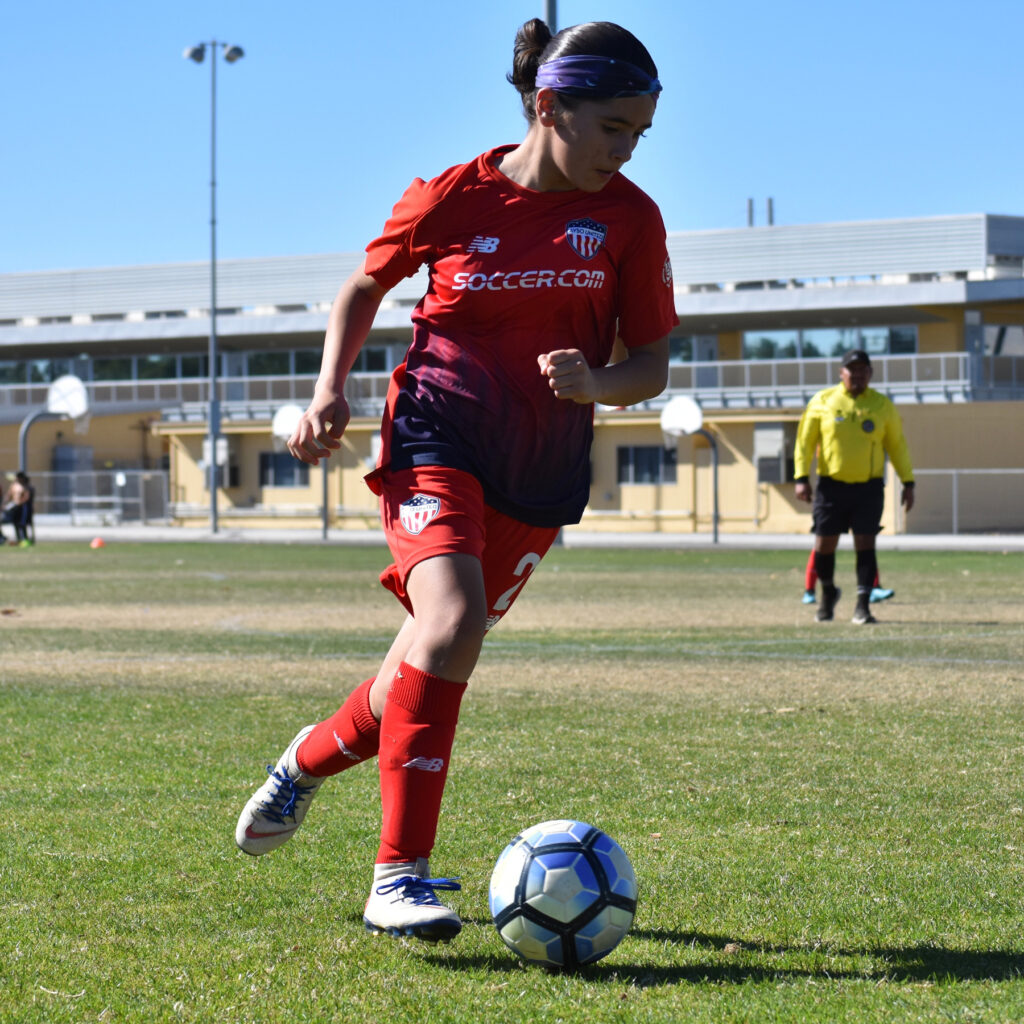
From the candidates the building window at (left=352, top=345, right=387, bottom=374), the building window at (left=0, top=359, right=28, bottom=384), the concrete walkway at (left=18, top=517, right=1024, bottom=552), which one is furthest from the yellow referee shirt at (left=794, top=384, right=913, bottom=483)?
the building window at (left=0, top=359, right=28, bottom=384)

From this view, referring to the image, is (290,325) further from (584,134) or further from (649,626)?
(584,134)

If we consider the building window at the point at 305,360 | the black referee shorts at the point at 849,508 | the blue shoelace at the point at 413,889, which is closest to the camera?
the blue shoelace at the point at 413,889

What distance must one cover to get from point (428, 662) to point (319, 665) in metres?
6.17

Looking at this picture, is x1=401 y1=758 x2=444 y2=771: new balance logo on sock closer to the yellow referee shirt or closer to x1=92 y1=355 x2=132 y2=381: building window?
the yellow referee shirt

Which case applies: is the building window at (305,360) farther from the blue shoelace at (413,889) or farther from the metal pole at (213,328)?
the blue shoelace at (413,889)

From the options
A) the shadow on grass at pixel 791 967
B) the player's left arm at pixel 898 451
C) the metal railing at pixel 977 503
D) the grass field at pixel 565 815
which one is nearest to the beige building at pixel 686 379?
the metal railing at pixel 977 503

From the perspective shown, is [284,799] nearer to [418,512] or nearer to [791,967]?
[418,512]

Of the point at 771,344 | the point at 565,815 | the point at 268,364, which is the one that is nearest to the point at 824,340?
the point at 771,344

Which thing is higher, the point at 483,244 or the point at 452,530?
the point at 483,244

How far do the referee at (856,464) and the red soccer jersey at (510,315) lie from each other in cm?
876

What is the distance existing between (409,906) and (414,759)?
0.34m

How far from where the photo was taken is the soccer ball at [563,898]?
3.35 m

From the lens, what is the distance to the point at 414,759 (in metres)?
3.60

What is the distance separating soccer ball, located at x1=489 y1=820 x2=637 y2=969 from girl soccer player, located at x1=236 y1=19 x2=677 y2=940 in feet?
0.80
